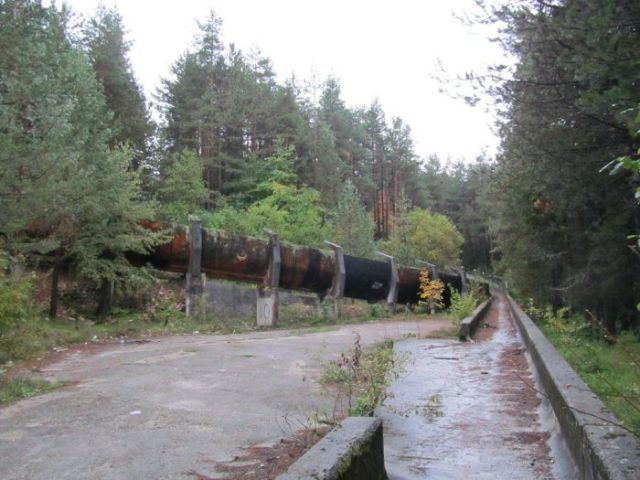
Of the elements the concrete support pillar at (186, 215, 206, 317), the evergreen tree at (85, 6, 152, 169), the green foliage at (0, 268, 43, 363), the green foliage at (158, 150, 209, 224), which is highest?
the evergreen tree at (85, 6, 152, 169)

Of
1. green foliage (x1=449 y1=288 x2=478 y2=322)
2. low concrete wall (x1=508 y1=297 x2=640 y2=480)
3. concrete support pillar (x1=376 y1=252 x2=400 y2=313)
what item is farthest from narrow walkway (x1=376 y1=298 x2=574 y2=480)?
concrete support pillar (x1=376 y1=252 x2=400 y2=313)

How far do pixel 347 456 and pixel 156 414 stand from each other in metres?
3.22

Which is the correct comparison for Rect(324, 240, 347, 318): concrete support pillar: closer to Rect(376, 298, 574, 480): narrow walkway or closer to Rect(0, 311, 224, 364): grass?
Rect(0, 311, 224, 364): grass

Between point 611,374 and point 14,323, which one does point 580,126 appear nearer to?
point 611,374

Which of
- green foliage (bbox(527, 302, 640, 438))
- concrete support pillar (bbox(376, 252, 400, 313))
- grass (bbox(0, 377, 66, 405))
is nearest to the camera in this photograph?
green foliage (bbox(527, 302, 640, 438))

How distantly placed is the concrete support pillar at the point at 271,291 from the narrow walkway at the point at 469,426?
9.32 meters

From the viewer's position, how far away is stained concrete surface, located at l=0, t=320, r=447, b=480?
4379 millimetres

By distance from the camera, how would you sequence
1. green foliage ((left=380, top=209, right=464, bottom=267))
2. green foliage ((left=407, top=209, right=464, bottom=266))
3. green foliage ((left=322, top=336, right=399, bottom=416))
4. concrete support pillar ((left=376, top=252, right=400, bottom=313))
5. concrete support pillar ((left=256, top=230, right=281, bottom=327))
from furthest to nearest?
green foliage ((left=407, top=209, right=464, bottom=266))
green foliage ((left=380, top=209, right=464, bottom=267))
concrete support pillar ((left=376, top=252, right=400, bottom=313))
concrete support pillar ((left=256, top=230, right=281, bottom=327))
green foliage ((left=322, top=336, right=399, bottom=416))

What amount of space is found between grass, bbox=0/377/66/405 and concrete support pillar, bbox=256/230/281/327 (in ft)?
34.2

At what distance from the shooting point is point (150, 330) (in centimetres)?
1540

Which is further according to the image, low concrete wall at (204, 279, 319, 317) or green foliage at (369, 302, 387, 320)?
low concrete wall at (204, 279, 319, 317)

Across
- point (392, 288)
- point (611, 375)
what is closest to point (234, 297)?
point (392, 288)

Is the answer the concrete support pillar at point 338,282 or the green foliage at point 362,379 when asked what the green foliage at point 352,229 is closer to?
the concrete support pillar at point 338,282

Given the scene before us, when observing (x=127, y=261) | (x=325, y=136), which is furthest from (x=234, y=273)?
(x=325, y=136)
